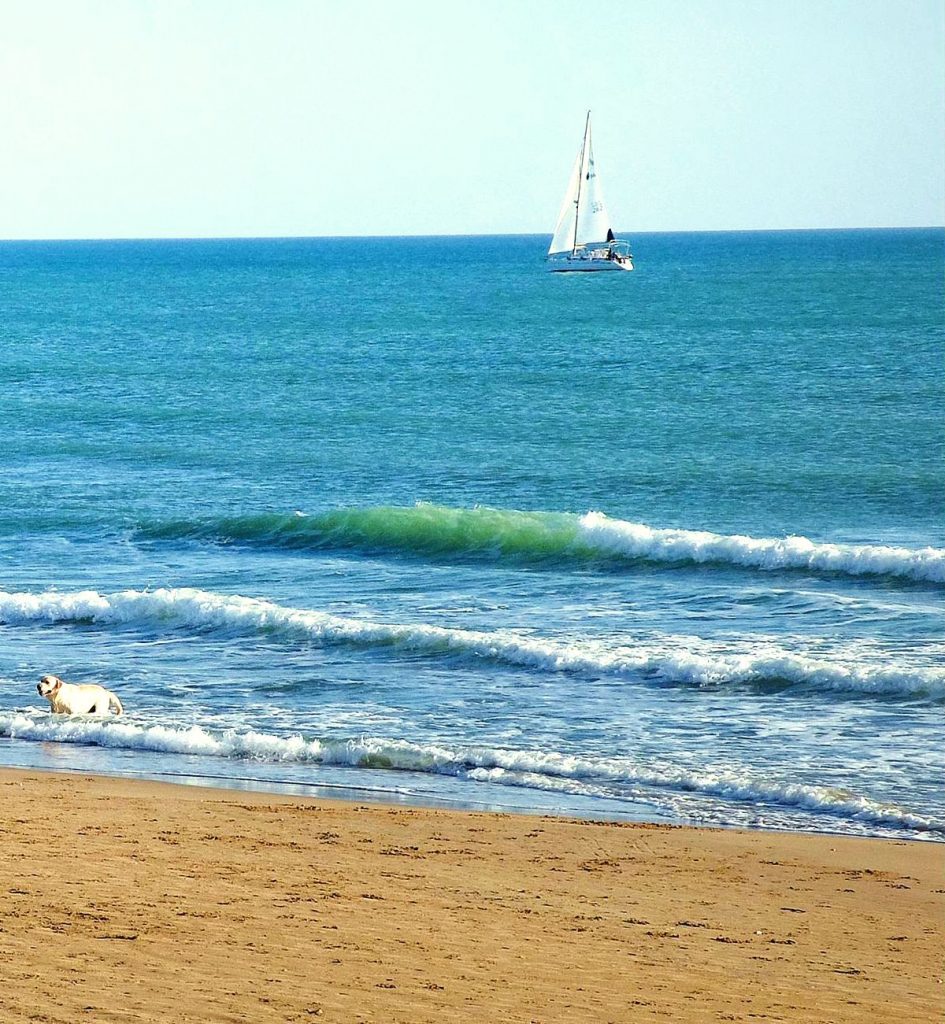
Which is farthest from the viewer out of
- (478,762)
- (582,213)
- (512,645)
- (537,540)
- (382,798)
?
(582,213)

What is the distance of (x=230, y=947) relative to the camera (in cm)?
850

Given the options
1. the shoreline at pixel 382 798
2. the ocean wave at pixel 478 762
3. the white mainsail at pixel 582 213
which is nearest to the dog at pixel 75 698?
the ocean wave at pixel 478 762

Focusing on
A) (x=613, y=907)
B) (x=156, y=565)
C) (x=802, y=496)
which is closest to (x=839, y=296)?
(x=802, y=496)

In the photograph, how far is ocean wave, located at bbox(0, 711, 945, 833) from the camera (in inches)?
504

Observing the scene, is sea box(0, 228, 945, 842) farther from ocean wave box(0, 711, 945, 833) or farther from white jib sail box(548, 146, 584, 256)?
white jib sail box(548, 146, 584, 256)

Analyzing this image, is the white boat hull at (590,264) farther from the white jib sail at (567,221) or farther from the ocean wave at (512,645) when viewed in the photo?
the ocean wave at (512,645)

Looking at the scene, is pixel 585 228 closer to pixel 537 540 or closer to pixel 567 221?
pixel 567 221

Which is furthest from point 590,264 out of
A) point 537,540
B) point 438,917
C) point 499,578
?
point 438,917

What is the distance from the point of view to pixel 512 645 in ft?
60.0

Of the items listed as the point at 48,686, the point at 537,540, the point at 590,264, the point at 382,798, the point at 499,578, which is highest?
the point at 590,264

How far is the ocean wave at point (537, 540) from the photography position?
904 inches

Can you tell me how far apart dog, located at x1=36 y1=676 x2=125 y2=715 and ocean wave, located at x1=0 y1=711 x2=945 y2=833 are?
148 mm

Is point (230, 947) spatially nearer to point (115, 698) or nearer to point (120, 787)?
point (120, 787)

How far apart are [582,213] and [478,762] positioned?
89653 millimetres
